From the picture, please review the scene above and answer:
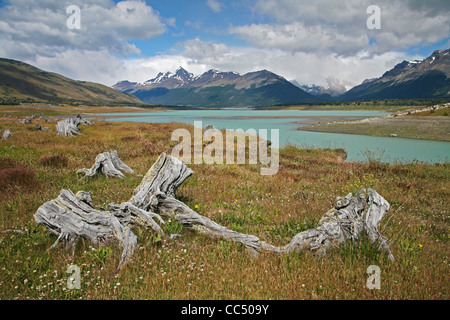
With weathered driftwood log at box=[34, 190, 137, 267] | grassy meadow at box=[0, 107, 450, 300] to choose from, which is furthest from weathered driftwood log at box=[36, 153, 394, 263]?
grassy meadow at box=[0, 107, 450, 300]

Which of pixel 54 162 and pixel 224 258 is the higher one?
pixel 54 162

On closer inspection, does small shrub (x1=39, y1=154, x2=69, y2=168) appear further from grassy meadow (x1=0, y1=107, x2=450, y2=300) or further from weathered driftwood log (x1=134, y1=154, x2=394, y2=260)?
weathered driftwood log (x1=134, y1=154, x2=394, y2=260)

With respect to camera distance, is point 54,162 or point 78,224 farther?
point 54,162

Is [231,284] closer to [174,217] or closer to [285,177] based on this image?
[174,217]

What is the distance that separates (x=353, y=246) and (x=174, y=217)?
4.80 metres

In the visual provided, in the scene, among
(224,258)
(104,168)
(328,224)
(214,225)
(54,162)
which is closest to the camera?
(224,258)

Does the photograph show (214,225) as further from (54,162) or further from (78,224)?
(54,162)

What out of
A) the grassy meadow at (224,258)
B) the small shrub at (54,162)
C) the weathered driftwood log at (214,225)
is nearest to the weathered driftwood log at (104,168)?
the grassy meadow at (224,258)

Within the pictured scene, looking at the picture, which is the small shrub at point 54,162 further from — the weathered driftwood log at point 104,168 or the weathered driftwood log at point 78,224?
the weathered driftwood log at point 78,224

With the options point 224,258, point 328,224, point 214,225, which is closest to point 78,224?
point 214,225

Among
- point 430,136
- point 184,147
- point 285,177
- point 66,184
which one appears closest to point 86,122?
point 184,147
